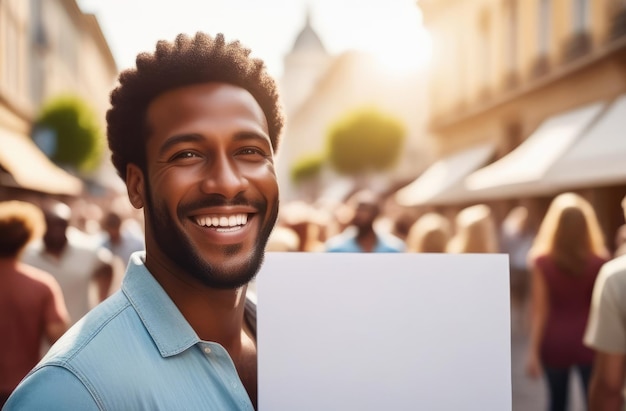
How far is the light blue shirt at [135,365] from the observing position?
1153 mm

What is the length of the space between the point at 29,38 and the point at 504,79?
52.2 ft

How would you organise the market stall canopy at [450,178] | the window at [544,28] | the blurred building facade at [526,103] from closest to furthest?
the blurred building facade at [526,103]
the window at [544,28]
the market stall canopy at [450,178]

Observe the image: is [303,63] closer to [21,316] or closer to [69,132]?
[69,132]

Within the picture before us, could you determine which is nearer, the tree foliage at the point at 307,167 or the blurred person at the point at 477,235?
the blurred person at the point at 477,235

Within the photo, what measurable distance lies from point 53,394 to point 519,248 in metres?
8.90

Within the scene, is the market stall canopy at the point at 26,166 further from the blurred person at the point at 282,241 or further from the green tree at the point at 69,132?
the blurred person at the point at 282,241

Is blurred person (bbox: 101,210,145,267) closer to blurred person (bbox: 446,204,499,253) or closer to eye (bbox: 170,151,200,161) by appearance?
blurred person (bbox: 446,204,499,253)

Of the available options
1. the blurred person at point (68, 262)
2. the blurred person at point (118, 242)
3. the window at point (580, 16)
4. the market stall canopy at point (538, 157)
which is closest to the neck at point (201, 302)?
the blurred person at point (68, 262)

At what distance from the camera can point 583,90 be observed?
14812 mm

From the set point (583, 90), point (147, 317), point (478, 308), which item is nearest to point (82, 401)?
point (147, 317)

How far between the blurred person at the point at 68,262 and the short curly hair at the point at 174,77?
4.32m

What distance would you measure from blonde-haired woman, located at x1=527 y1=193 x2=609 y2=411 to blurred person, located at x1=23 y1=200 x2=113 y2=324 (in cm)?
310

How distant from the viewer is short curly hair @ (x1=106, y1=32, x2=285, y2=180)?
51.8 inches

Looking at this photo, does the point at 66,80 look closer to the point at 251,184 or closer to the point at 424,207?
the point at 424,207
